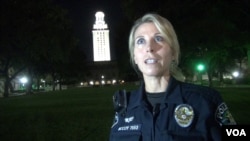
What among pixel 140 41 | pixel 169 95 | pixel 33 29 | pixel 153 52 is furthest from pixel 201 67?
pixel 169 95

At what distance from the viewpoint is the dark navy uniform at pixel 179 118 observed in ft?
8.21

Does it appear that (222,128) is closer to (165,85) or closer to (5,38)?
(165,85)

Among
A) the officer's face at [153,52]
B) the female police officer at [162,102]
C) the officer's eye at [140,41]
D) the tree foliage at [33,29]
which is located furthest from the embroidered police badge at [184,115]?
the tree foliage at [33,29]

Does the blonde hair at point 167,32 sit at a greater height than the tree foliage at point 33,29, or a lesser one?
lesser

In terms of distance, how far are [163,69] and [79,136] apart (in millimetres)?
11552

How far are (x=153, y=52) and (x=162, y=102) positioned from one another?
366 millimetres

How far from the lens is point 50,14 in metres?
50.8

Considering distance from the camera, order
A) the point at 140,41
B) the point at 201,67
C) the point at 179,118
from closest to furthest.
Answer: the point at 179,118 < the point at 140,41 < the point at 201,67

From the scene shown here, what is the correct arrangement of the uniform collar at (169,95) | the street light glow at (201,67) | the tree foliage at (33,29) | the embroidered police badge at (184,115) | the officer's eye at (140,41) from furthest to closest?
the street light glow at (201,67)
the tree foliage at (33,29)
the officer's eye at (140,41)
the uniform collar at (169,95)
the embroidered police badge at (184,115)

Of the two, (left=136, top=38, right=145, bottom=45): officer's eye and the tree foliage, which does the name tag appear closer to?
(left=136, top=38, right=145, bottom=45): officer's eye

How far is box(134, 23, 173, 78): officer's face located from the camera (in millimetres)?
2836

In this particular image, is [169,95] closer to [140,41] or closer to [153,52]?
[153,52]

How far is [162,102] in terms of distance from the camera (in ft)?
8.65

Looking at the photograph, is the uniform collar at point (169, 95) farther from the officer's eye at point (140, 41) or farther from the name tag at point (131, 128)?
the officer's eye at point (140, 41)
